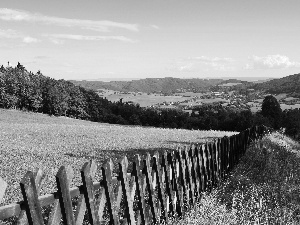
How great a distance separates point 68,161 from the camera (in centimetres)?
1595

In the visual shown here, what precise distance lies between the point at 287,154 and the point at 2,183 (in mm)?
14325

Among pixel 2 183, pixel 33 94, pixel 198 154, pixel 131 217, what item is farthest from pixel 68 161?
pixel 33 94

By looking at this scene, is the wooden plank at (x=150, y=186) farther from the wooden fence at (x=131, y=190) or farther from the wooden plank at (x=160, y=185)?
the wooden plank at (x=160, y=185)

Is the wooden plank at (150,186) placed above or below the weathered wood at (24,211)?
below

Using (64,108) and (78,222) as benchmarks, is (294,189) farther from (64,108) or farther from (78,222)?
(64,108)

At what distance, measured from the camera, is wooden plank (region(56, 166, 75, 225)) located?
374cm

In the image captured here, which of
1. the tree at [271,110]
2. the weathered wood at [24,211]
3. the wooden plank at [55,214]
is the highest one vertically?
the weathered wood at [24,211]

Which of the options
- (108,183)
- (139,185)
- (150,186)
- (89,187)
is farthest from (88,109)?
(89,187)

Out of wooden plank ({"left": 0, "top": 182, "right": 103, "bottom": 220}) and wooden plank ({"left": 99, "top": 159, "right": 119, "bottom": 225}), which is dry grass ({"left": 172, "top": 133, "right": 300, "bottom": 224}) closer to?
wooden plank ({"left": 99, "top": 159, "right": 119, "bottom": 225})

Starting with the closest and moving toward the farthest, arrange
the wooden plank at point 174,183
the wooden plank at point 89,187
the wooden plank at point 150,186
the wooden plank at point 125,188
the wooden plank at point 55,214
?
the wooden plank at point 55,214
the wooden plank at point 89,187
the wooden plank at point 125,188
the wooden plank at point 150,186
the wooden plank at point 174,183

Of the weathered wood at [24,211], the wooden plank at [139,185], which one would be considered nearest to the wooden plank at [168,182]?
the wooden plank at [139,185]

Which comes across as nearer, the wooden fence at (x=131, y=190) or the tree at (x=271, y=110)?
the wooden fence at (x=131, y=190)

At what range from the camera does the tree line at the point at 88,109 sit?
84938 mm

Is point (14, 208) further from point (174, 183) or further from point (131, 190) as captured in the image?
point (174, 183)
